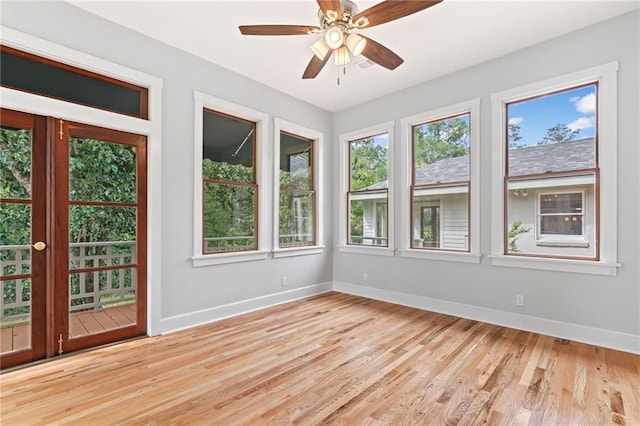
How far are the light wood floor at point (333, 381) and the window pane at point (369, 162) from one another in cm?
239

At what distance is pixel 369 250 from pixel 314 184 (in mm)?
1441

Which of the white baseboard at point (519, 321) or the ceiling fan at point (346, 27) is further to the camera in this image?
the white baseboard at point (519, 321)

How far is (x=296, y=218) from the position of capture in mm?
4906

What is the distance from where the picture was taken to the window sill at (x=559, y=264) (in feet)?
9.61

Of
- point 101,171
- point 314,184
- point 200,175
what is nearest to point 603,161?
point 314,184

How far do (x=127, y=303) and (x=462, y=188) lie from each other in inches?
162

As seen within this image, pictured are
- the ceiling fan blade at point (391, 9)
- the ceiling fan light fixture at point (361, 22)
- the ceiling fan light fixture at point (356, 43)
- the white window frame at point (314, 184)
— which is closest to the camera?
the ceiling fan blade at point (391, 9)

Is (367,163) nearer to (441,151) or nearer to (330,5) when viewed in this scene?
(441,151)

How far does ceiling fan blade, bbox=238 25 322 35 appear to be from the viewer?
2.41 meters

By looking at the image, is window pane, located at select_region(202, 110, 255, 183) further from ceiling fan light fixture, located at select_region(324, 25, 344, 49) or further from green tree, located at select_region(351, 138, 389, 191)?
ceiling fan light fixture, located at select_region(324, 25, 344, 49)

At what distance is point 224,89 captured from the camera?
152 inches

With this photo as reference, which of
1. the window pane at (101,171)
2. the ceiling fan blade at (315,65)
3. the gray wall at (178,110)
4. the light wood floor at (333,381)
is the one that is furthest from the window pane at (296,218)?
the window pane at (101,171)

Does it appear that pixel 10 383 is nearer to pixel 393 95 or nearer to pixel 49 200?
pixel 49 200

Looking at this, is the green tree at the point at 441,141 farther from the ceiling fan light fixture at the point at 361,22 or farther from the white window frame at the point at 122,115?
the white window frame at the point at 122,115
